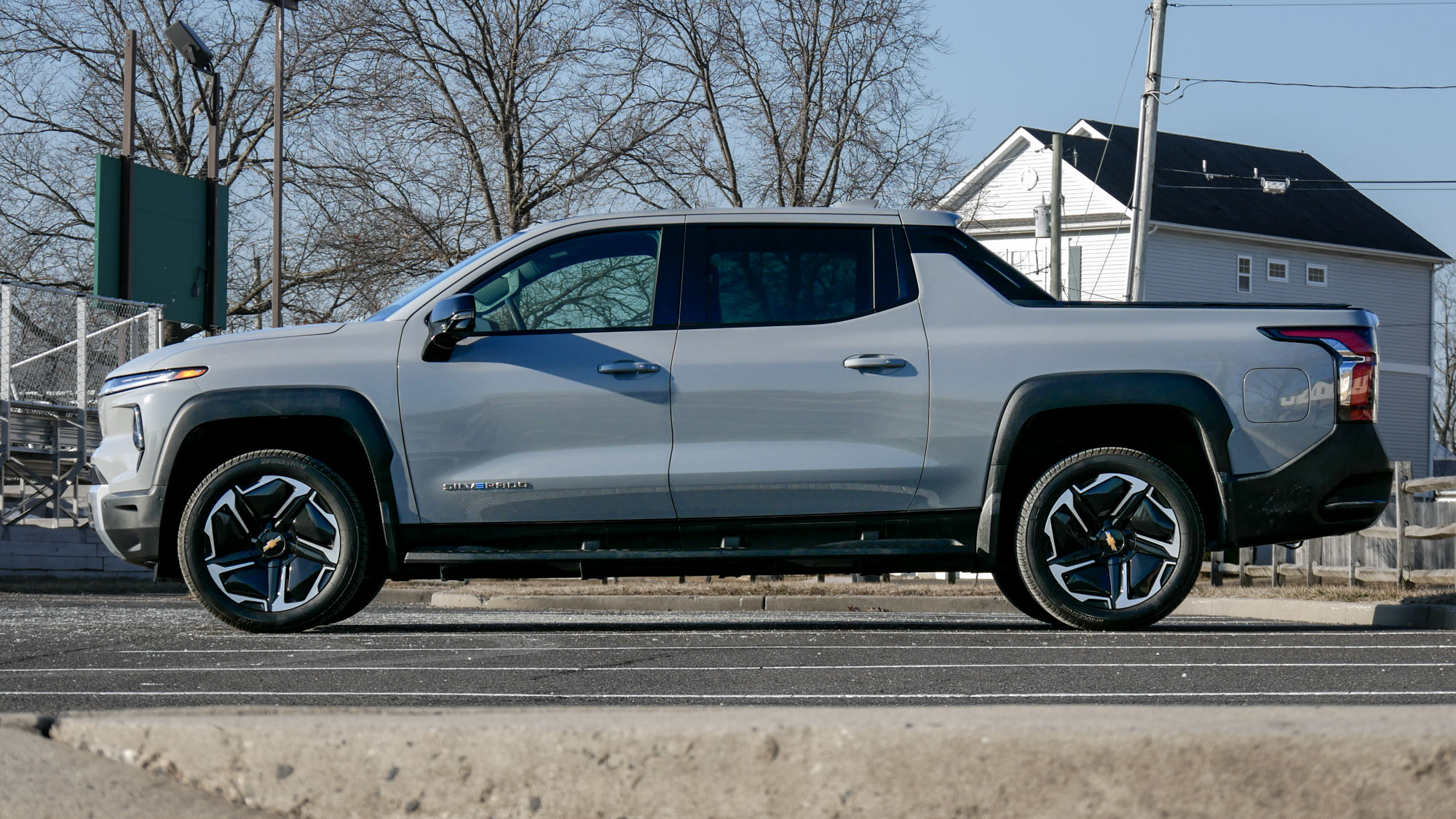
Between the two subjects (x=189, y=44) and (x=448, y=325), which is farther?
(x=189, y=44)

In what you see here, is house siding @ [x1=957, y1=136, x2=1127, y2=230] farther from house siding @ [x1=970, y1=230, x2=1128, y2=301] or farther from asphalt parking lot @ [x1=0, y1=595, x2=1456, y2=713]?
asphalt parking lot @ [x1=0, y1=595, x2=1456, y2=713]

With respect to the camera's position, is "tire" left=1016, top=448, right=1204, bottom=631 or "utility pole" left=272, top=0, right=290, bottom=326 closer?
"tire" left=1016, top=448, right=1204, bottom=631

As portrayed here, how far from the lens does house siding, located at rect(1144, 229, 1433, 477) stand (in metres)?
43.9

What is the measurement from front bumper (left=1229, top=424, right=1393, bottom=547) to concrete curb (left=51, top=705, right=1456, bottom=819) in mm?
3766

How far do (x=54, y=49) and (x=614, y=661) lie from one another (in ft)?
97.4

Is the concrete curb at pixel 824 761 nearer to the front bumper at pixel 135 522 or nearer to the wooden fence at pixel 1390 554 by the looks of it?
the front bumper at pixel 135 522

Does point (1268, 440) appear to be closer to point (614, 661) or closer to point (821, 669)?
point (821, 669)

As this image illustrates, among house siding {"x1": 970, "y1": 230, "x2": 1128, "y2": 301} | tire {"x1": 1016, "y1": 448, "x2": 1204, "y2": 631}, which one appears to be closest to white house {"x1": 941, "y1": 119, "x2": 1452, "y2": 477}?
house siding {"x1": 970, "y1": 230, "x2": 1128, "y2": 301}

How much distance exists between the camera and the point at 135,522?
632cm

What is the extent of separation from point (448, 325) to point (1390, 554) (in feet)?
47.1

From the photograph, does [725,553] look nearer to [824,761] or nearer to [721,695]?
[721,695]

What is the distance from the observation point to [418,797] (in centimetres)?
256

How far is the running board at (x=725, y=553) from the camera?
616cm

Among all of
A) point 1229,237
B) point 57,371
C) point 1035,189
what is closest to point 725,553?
point 57,371
